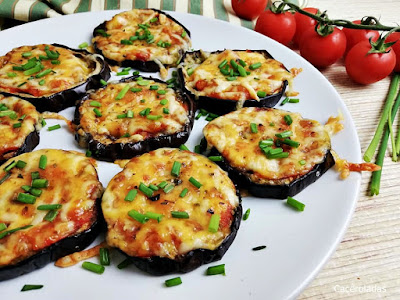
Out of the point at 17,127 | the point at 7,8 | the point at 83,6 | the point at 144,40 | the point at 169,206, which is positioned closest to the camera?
the point at 169,206

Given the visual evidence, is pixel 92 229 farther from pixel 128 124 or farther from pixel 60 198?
pixel 128 124

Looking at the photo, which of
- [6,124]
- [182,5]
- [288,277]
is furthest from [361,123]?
[6,124]

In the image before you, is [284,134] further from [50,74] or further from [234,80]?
[50,74]

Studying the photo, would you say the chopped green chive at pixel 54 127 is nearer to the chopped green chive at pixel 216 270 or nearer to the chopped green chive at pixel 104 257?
the chopped green chive at pixel 104 257

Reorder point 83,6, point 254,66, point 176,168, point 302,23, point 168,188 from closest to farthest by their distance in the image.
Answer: point 168,188 → point 176,168 → point 254,66 → point 302,23 → point 83,6

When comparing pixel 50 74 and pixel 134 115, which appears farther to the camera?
pixel 50 74

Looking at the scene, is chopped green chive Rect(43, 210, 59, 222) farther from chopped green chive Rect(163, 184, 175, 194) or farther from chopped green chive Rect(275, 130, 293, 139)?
chopped green chive Rect(275, 130, 293, 139)

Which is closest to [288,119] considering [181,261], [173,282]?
[181,261]

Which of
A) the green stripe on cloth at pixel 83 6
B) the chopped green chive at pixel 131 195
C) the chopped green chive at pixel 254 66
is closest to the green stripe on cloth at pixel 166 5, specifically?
the green stripe on cloth at pixel 83 6
